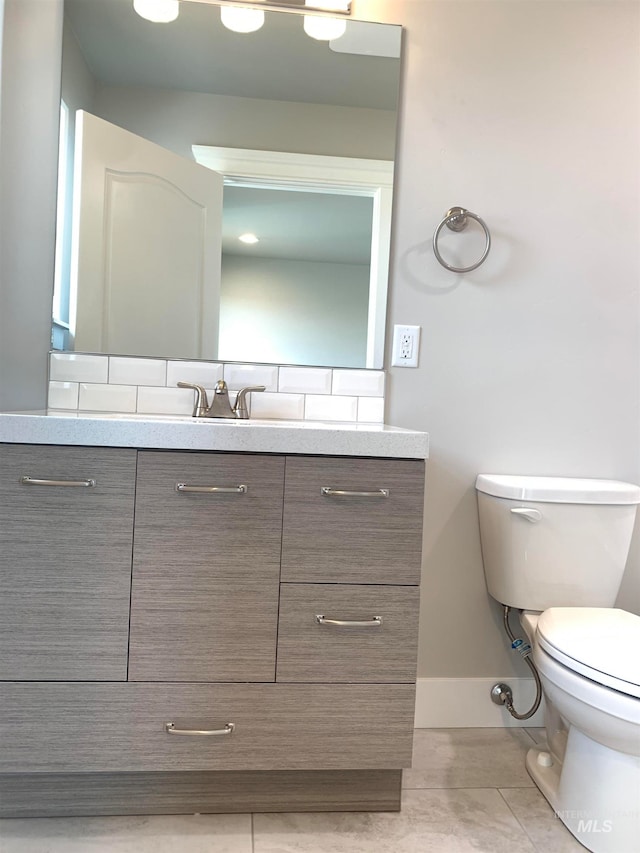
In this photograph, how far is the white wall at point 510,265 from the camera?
1.80 m

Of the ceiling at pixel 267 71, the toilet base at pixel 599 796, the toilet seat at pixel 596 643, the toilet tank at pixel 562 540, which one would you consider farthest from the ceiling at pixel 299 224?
the toilet base at pixel 599 796

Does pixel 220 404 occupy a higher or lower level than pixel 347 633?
higher

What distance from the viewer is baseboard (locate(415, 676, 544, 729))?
6.12ft

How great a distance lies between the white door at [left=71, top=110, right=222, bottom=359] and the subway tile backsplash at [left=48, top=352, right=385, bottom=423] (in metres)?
0.05

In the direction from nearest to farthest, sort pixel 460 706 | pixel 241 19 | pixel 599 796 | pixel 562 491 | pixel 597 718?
pixel 597 718 → pixel 599 796 → pixel 562 491 → pixel 241 19 → pixel 460 706

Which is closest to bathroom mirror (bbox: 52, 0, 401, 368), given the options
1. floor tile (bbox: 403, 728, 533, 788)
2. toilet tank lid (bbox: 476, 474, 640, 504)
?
toilet tank lid (bbox: 476, 474, 640, 504)

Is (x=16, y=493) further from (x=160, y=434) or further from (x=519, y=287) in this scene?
(x=519, y=287)

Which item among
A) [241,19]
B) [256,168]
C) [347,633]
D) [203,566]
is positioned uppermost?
[241,19]

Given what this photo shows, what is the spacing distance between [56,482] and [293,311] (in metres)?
0.82

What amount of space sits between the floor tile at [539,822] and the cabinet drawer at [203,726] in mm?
337

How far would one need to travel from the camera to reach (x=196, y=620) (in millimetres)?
1285

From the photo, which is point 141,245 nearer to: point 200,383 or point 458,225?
point 200,383

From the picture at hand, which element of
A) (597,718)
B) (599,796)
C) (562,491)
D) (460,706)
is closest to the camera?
(597,718)

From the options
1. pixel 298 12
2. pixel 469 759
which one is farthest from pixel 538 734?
pixel 298 12
